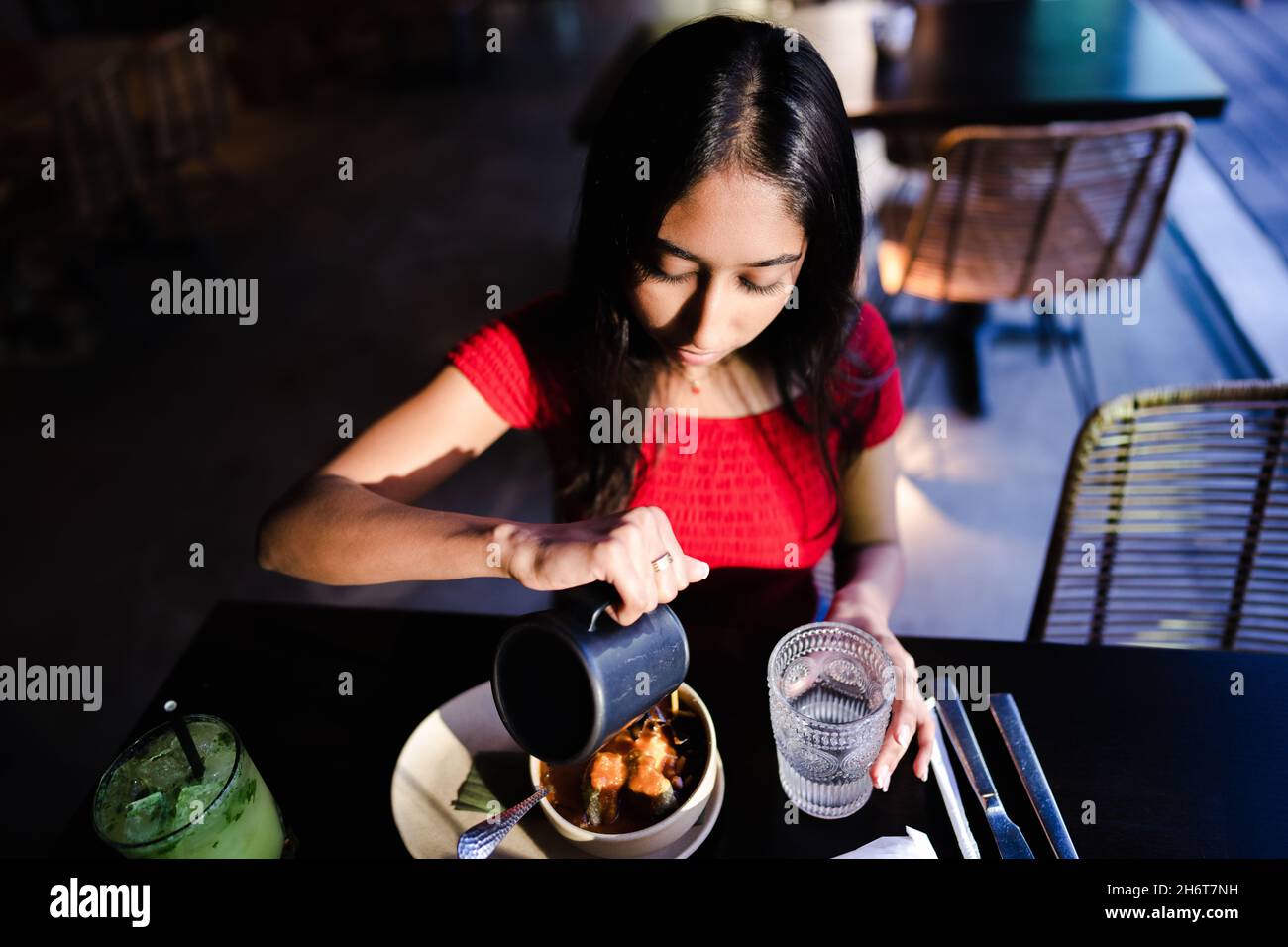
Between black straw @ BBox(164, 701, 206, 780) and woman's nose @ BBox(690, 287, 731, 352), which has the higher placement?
woman's nose @ BBox(690, 287, 731, 352)

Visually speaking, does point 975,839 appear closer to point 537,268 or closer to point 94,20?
point 537,268

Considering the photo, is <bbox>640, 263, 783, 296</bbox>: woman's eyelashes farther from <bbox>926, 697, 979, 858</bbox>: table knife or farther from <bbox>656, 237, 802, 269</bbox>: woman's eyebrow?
<bbox>926, 697, 979, 858</bbox>: table knife

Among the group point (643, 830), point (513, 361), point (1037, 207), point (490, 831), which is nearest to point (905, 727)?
point (643, 830)

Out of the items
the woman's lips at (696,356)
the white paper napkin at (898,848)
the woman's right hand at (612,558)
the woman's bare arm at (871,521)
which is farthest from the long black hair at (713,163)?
the white paper napkin at (898,848)

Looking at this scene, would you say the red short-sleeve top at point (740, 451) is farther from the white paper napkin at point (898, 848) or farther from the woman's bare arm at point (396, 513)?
the white paper napkin at point (898, 848)

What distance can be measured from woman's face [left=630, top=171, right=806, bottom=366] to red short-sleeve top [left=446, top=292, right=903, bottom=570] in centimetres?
27

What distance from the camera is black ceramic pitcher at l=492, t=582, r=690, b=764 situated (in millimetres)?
813

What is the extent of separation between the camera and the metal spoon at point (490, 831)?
3.10 feet

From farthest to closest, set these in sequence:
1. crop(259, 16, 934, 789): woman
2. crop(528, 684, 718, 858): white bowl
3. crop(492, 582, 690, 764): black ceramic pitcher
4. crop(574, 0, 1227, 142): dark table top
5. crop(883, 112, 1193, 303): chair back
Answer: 1. crop(574, 0, 1227, 142): dark table top
2. crop(883, 112, 1193, 303): chair back
3. crop(259, 16, 934, 789): woman
4. crop(528, 684, 718, 858): white bowl
5. crop(492, 582, 690, 764): black ceramic pitcher

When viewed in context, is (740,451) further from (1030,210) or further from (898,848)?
(1030,210)

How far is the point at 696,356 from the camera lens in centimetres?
120

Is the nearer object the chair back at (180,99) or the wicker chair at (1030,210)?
the wicker chair at (1030,210)

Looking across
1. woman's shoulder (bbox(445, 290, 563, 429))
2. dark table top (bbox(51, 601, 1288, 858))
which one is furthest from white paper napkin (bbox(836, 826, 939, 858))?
woman's shoulder (bbox(445, 290, 563, 429))

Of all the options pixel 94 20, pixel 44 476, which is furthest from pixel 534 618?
pixel 94 20
